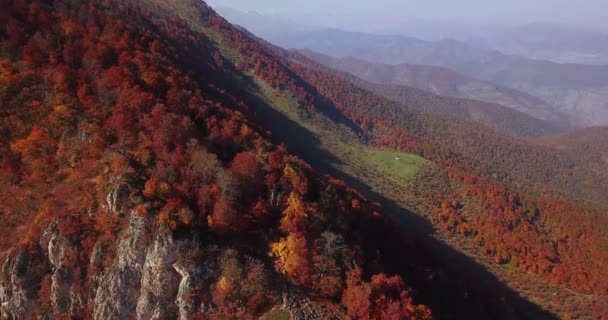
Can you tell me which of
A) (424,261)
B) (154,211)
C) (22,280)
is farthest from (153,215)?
(424,261)

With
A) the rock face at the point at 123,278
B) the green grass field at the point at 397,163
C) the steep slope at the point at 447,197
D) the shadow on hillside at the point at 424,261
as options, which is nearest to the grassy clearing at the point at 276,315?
the rock face at the point at 123,278

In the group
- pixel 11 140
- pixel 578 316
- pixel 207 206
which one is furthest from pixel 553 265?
pixel 11 140

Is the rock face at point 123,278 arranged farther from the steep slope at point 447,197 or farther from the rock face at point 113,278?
the steep slope at point 447,197

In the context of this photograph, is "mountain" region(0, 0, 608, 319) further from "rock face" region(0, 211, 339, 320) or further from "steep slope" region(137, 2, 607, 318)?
"steep slope" region(137, 2, 607, 318)

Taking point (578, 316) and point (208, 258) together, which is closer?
point (208, 258)

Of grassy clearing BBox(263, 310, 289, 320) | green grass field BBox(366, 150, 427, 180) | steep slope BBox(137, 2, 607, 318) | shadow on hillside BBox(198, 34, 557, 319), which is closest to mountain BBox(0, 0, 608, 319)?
grassy clearing BBox(263, 310, 289, 320)

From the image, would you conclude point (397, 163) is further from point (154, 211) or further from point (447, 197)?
point (154, 211)

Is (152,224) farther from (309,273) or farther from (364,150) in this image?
(364,150)
